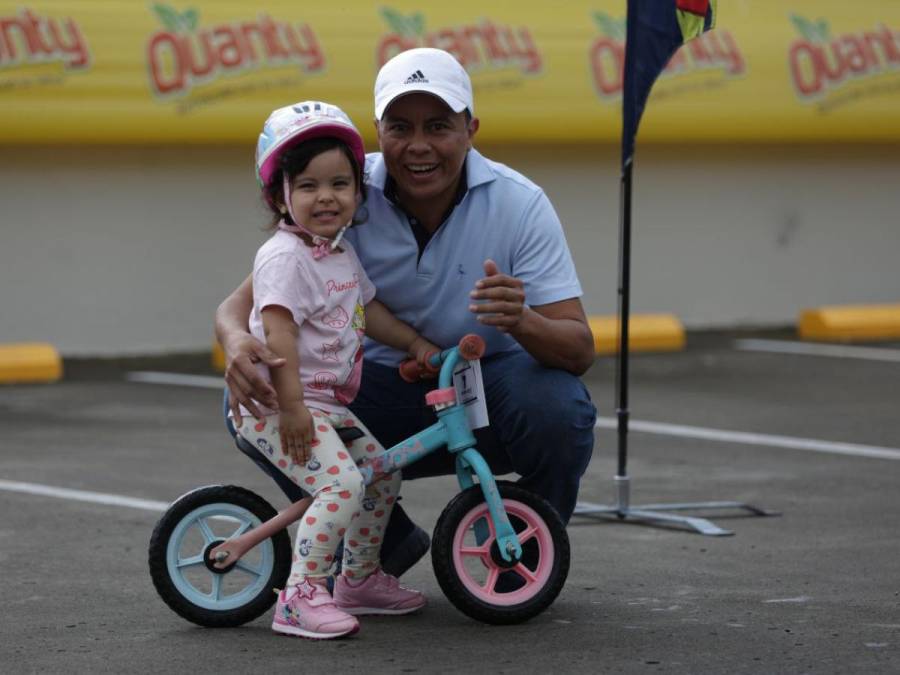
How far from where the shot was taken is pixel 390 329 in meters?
5.23

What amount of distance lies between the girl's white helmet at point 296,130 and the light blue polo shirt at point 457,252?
376mm

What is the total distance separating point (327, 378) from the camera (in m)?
4.88

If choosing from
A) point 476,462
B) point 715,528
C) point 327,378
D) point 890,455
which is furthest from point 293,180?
point 890,455

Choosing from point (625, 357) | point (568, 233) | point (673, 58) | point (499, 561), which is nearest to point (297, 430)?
point (499, 561)

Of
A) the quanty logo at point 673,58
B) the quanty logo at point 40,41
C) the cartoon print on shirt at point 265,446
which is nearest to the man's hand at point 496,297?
the cartoon print on shirt at point 265,446

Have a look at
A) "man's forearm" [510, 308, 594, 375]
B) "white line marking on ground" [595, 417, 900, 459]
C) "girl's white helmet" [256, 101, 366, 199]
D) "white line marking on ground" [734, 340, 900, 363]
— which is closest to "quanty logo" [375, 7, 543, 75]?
"white line marking on ground" [734, 340, 900, 363]

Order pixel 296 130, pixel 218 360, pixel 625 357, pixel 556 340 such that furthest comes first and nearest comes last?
1. pixel 218 360
2. pixel 625 357
3. pixel 556 340
4. pixel 296 130

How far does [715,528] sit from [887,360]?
18.4ft

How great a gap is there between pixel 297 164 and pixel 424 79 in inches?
17.2

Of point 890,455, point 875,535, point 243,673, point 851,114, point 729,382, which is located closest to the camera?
point 243,673

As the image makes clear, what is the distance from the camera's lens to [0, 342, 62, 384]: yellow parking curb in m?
10.9

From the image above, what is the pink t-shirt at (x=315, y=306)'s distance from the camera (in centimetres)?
480

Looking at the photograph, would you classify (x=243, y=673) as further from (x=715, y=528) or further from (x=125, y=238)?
(x=125, y=238)

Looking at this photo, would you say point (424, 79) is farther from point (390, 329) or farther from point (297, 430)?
point (297, 430)
